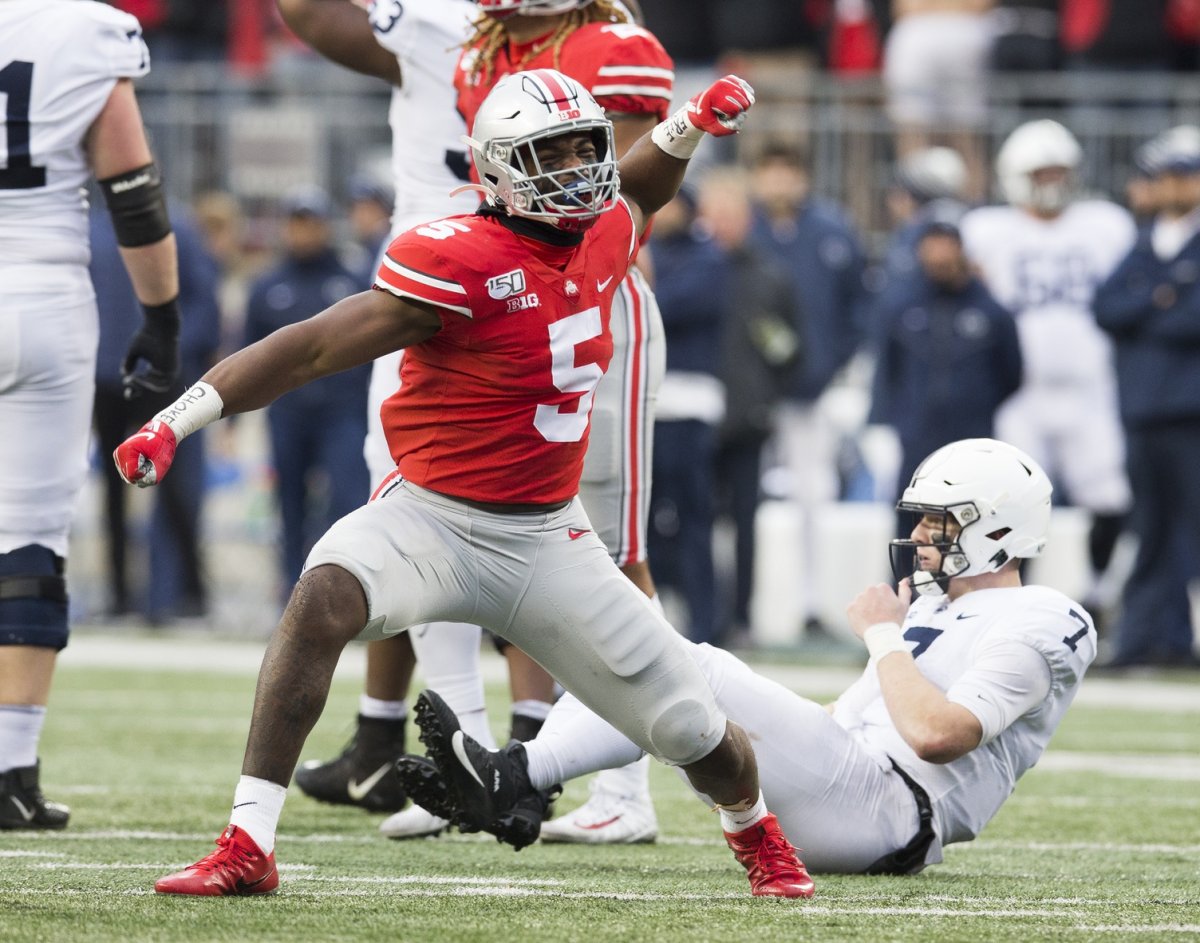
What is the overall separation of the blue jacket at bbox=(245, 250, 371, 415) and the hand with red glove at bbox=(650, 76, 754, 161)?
6.57m

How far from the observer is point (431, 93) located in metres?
5.64

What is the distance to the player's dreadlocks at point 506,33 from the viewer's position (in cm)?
530

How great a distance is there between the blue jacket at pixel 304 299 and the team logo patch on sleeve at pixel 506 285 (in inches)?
276

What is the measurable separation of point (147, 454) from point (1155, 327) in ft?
23.1

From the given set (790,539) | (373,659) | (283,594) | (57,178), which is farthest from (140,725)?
(790,539)

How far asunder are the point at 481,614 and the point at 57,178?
180 centimetres

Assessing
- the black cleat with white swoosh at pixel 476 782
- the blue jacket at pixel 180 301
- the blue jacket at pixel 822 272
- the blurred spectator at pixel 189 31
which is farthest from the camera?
the blurred spectator at pixel 189 31

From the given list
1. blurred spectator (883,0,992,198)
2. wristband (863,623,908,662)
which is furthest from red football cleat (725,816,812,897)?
blurred spectator (883,0,992,198)

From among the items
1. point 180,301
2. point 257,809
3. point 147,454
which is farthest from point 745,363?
point 147,454

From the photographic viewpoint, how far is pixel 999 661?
15.3 ft

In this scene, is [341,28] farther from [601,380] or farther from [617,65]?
[601,380]

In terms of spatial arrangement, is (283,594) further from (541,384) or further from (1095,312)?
(541,384)

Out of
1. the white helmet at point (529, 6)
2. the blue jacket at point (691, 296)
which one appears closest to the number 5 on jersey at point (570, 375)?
the white helmet at point (529, 6)

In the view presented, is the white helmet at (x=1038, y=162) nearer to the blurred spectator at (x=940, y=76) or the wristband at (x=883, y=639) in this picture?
the blurred spectator at (x=940, y=76)
